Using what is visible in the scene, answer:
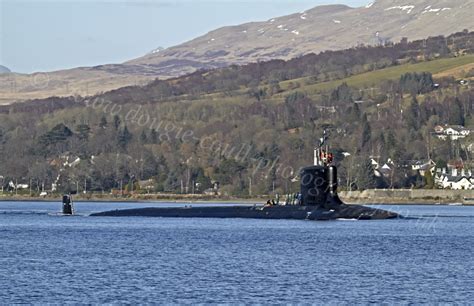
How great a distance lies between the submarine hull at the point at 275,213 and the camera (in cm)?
6506

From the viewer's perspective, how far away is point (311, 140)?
151250mm

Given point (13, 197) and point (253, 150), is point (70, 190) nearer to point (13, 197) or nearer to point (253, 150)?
point (13, 197)

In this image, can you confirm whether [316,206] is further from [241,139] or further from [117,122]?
[117,122]

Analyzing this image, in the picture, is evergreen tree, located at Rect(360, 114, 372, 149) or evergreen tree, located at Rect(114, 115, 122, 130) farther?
evergreen tree, located at Rect(114, 115, 122, 130)

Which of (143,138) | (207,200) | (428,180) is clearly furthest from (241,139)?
(428,180)

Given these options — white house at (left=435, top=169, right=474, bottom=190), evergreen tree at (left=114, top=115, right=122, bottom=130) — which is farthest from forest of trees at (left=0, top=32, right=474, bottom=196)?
white house at (left=435, top=169, right=474, bottom=190)

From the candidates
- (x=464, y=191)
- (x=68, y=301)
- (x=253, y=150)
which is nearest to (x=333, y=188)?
(x=68, y=301)

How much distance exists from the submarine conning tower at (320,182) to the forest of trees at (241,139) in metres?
64.8

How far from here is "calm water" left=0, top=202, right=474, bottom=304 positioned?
34906 mm

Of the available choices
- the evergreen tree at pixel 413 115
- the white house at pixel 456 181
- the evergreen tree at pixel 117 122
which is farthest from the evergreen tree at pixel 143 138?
the white house at pixel 456 181

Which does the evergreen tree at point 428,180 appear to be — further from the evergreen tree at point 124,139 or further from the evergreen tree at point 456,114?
the evergreen tree at point 124,139

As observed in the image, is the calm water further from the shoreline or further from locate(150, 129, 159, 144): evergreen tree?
locate(150, 129, 159, 144): evergreen tree

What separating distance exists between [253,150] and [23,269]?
107 metres

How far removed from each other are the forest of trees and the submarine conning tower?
64802 millimetres
